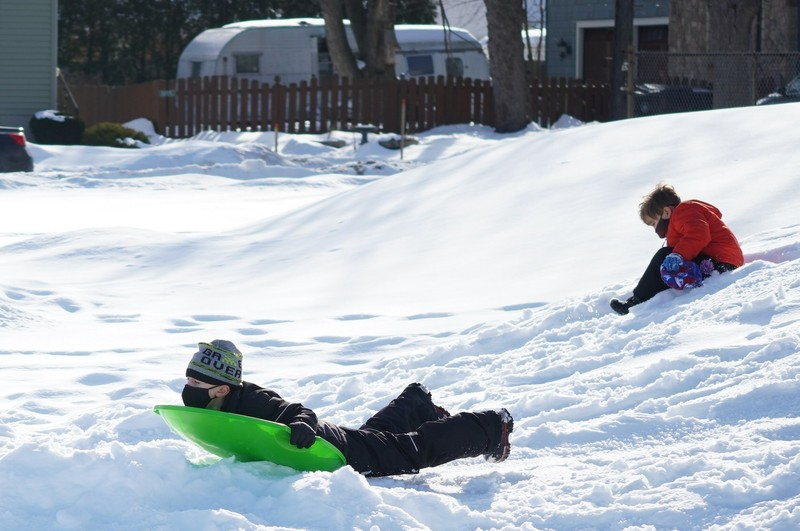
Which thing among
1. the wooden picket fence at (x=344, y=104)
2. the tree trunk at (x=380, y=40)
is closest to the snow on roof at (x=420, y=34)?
the tree trunk at (x=380, y=40)

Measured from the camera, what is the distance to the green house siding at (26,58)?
2559cm

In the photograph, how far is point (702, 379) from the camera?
5422 millimetres

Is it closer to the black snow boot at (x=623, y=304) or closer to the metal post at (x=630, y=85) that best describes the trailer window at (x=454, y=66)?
the metal post at (x=630, y=85)

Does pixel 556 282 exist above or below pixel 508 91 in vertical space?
below

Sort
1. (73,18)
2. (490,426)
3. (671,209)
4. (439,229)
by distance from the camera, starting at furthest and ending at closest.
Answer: (73,18)
(439,229)
(671,209)
(490,426)

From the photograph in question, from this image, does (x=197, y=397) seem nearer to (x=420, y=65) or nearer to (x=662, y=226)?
(x=662, y=226)

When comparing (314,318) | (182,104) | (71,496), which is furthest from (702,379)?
(182,104)

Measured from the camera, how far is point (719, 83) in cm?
1923

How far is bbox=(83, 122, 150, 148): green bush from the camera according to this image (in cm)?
2405

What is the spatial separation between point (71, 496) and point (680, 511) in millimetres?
2074

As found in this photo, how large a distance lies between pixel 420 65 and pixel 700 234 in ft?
82.6

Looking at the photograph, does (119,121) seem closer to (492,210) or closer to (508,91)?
(508,91)

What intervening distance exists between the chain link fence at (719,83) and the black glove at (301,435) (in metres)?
14.5

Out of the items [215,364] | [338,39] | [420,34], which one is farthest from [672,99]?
[215,364]
